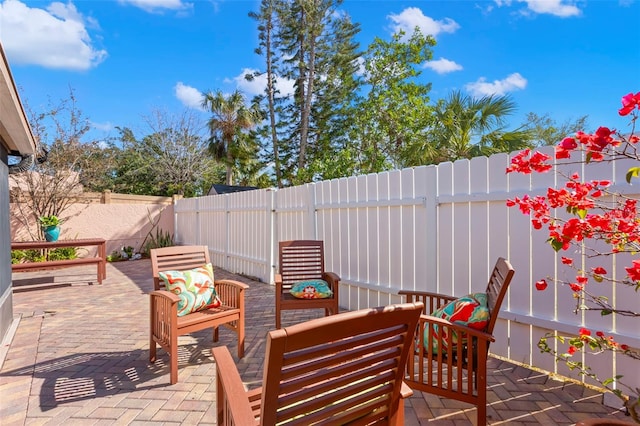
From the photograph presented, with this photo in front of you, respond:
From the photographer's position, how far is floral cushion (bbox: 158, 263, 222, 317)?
296 centimetres

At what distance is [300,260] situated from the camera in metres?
4.18

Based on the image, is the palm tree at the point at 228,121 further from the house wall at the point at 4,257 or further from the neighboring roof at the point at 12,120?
the house wall at the point at 4,257

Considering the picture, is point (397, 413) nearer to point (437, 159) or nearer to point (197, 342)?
point (197, 342)

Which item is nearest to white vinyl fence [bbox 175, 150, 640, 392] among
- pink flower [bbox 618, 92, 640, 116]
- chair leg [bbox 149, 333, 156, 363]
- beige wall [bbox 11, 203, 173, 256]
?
pink flower [bbox 618, 92, 640, 116]

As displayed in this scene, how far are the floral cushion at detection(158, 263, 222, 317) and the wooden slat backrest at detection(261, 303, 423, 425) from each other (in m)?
1.97

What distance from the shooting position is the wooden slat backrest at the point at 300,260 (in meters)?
4.13

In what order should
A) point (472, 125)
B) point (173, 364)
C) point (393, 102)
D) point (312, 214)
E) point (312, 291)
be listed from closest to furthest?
1. point (173, 364)
2. point (312, 291)
3. point (312, 214)
4. point (472, 125)
5. point (393, 102)

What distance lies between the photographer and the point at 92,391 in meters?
2.50

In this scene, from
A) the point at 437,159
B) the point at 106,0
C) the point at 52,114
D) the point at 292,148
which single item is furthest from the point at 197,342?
the point at 292,148

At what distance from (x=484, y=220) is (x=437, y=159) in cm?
568

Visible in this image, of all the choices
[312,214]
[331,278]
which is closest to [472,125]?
[312,214]

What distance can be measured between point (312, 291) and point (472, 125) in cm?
594

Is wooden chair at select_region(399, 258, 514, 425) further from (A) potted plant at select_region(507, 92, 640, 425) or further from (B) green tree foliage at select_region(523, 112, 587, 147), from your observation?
(B) green tree foliage at select_region(523, 112, 587, 147)

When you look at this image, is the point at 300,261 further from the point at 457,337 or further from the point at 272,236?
the point at 457,337
